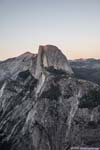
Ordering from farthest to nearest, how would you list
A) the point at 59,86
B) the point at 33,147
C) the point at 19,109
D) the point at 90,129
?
the point at 19,109, the point at 59,86, the point at 33,147, the point at 90,129

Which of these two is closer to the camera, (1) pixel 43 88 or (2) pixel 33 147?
(2) pixel 33 147

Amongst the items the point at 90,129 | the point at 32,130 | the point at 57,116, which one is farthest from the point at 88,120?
the point at 32,130

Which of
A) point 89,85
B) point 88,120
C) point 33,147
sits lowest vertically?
point 33,147

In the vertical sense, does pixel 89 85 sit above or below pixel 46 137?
above

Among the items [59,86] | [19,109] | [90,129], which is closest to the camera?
[90,129]

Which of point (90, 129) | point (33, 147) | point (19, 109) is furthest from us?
point (19, 109)

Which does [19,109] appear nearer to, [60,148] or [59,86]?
[59,86]

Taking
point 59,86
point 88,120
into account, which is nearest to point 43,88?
point 59,86

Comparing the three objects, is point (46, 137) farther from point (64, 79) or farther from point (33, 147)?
point (64, 79)

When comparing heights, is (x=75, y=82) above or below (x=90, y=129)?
above
